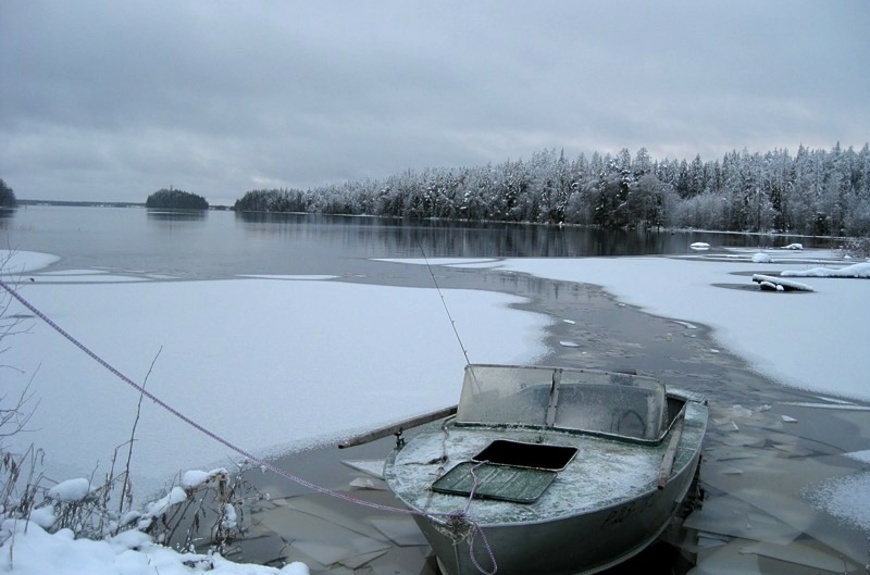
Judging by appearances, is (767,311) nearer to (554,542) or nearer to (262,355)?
(262,355)

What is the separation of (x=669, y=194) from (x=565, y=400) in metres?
105

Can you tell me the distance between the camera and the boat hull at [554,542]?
4.50m

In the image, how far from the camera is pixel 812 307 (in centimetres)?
1898

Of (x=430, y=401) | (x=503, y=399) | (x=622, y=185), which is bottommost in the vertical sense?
(x=430, y=401)

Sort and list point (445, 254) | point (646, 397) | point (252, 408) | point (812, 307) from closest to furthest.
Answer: point (646, 397)
point (252, 408)
point (812, 307)
point (445, 254)

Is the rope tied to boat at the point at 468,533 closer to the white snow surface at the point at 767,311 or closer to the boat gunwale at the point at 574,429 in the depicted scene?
the boat gunwale at the point at 574,429

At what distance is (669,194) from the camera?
→ 10419cm

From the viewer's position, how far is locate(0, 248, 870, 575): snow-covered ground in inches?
281

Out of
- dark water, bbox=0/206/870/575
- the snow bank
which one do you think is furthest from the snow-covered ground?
dark water, bbox=0/206/870/575

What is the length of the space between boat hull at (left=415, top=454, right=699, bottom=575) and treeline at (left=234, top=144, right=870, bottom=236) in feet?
288

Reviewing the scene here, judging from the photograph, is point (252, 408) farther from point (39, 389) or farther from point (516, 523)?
point (516, 523)

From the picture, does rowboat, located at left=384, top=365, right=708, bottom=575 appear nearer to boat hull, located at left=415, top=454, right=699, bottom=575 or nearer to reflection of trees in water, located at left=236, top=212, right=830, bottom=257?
boat hull, located at left=415, top=454, right=699, bottom=575

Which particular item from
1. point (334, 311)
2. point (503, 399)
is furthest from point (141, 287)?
point (503, 399)

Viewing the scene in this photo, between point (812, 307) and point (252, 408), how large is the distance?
1668cm
